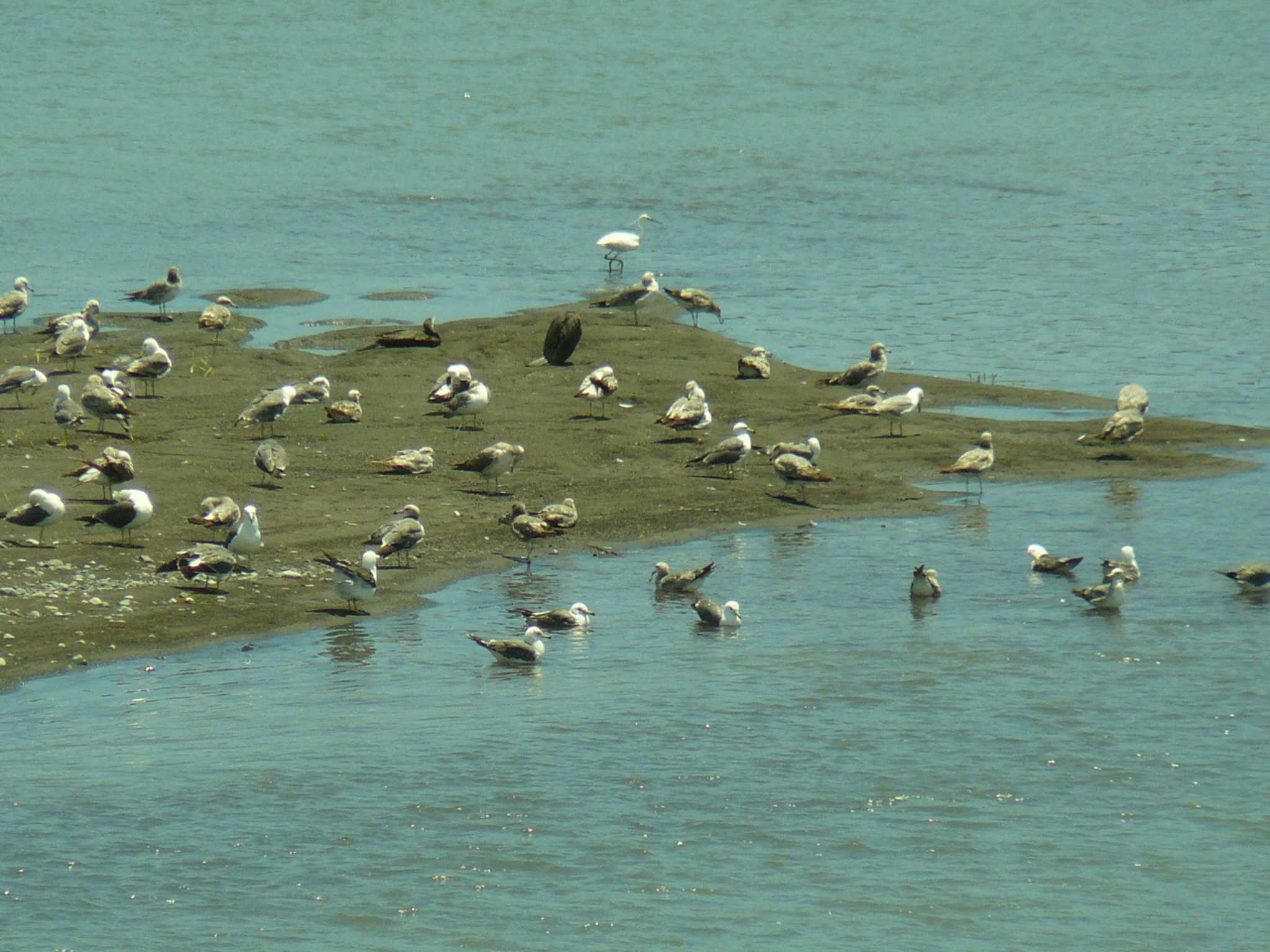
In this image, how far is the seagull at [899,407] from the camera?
27.3m

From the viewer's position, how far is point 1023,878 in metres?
13.6

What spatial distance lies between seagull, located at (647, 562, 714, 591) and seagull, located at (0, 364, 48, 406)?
11486 mm

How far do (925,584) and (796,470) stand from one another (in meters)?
4.49

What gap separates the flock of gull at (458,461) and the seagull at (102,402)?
0.02 m

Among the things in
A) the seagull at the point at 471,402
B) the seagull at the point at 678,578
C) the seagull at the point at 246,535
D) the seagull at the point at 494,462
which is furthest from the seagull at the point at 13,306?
the seagull at the point at 678,578

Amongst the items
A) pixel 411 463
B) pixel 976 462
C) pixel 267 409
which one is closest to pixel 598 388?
pixel 411 463

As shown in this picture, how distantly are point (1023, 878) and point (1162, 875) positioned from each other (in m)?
1.04

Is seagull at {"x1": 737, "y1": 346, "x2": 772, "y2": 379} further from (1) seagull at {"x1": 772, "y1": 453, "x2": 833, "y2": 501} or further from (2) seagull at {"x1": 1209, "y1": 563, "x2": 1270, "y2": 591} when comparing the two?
(2) seagull at {"x1": 1209, "y1": 563, "x2": 1270, "y2": 591}

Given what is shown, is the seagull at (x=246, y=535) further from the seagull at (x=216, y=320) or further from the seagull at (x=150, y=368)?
the seagull at (x=216, y=320)

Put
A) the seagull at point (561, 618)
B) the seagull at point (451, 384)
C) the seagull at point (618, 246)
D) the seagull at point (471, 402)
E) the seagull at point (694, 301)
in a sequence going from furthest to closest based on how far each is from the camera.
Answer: the seagull at point (618, 246) → the seagull at point (694, 301) → the seagull at point (451, 384) → the seagull at point (471, 402) → the seagull at point (561, 618)

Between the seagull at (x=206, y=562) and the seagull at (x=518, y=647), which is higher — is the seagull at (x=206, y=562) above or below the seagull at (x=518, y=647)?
above

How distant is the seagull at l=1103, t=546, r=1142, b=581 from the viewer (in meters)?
20.3

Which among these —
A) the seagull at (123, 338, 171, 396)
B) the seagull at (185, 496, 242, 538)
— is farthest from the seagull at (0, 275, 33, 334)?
the seagull at (185, 496, 242, 538)

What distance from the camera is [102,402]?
81.1ft
